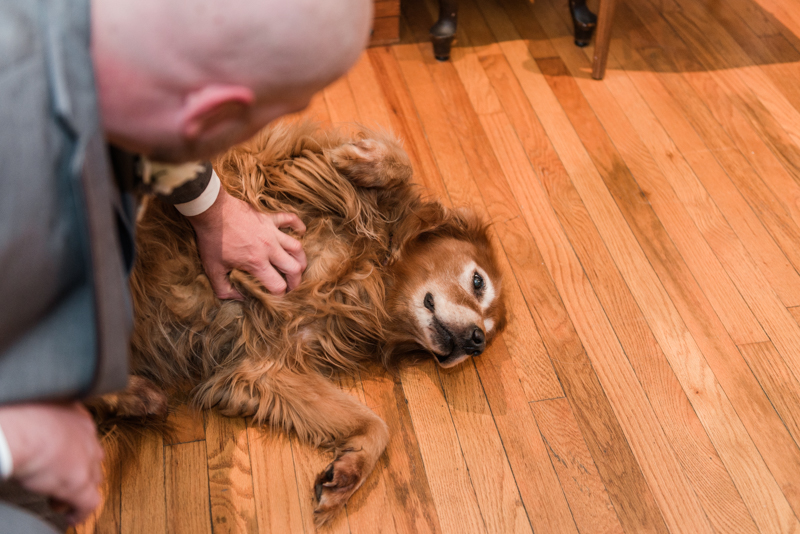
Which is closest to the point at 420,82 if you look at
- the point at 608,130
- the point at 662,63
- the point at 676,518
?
the point at 608,130

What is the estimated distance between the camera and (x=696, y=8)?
2770mm

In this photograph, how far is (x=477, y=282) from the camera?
65.1 inches

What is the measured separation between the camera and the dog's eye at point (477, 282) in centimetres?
165

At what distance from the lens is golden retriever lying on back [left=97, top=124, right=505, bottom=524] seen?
142 centimetres

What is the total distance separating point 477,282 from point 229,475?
0.76 m

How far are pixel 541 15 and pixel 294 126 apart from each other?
1514mm

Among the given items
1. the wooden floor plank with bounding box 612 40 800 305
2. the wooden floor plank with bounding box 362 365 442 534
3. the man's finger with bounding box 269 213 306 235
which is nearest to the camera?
the wooden floor plank with bounding box 362 365 442 534

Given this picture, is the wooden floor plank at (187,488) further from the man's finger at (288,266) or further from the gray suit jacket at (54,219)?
the gray suit jacket at (54,219)

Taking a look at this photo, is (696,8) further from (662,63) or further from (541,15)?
(541,15)

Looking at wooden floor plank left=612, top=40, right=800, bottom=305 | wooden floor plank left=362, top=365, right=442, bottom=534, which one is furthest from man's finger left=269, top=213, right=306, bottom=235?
wooden floor plank left=612, top=40, right=800, bottom=305

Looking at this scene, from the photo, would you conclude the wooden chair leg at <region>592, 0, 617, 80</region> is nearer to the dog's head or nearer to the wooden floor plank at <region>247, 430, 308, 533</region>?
the dog's head

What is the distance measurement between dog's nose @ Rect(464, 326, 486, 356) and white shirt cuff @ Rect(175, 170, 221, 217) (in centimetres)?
69

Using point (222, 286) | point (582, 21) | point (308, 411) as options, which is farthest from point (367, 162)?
point (582, 21)

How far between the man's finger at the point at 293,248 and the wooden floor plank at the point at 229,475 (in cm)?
40
